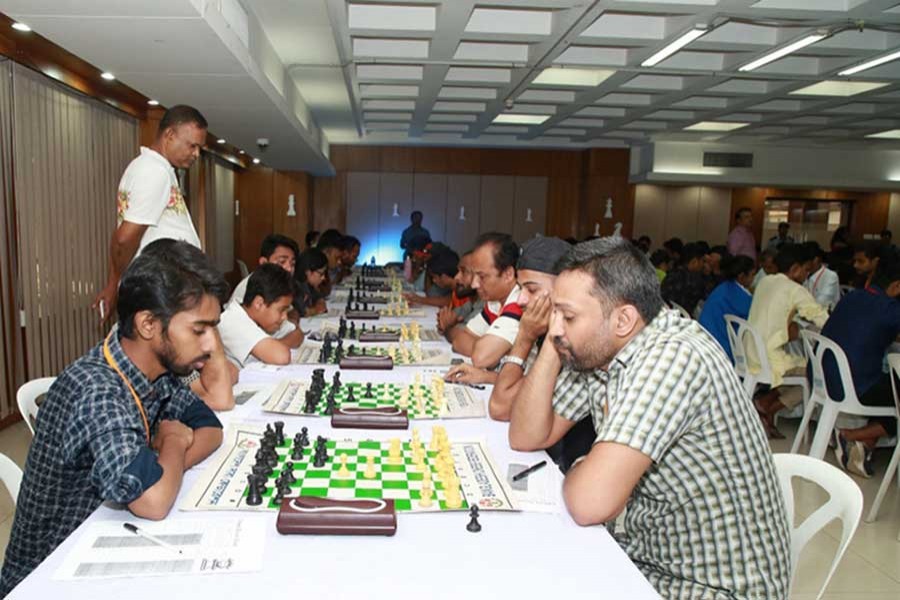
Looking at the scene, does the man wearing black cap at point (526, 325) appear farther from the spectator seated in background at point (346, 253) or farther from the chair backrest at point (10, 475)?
the spectator seated in background at point (346, 253)

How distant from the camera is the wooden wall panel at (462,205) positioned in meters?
12.1

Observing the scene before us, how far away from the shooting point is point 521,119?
31.0 ft

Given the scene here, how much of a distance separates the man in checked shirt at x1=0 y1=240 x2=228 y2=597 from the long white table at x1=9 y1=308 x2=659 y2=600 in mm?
98

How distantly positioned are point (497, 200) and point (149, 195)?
9.62 meters

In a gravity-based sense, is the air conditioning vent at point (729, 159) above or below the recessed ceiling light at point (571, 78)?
below

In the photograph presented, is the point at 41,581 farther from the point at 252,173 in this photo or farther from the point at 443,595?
the point at 252,173

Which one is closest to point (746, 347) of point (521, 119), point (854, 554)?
point (854, 554)

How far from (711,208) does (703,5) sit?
7.88m

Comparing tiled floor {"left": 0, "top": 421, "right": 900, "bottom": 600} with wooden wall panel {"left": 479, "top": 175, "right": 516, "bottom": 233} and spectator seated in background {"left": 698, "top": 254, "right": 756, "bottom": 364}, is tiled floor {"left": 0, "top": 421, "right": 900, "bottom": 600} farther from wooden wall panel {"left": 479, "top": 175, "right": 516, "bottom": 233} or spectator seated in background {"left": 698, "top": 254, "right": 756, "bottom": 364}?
wooden wall panel {"left": 479, "top": 175, "right": 516, "bottom": 233}

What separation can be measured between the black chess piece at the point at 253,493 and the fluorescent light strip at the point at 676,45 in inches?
186

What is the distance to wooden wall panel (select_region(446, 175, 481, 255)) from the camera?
12062mm

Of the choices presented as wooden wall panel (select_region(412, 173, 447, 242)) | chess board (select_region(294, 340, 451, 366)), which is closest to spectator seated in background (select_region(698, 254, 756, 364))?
chess board (select_region(294, 340, 451, 366))

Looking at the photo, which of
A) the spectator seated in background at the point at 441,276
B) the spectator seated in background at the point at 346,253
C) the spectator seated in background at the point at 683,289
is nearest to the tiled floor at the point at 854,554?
the spectator seated in background at the point at 683,289

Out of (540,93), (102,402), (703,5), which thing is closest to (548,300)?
(102,402)
